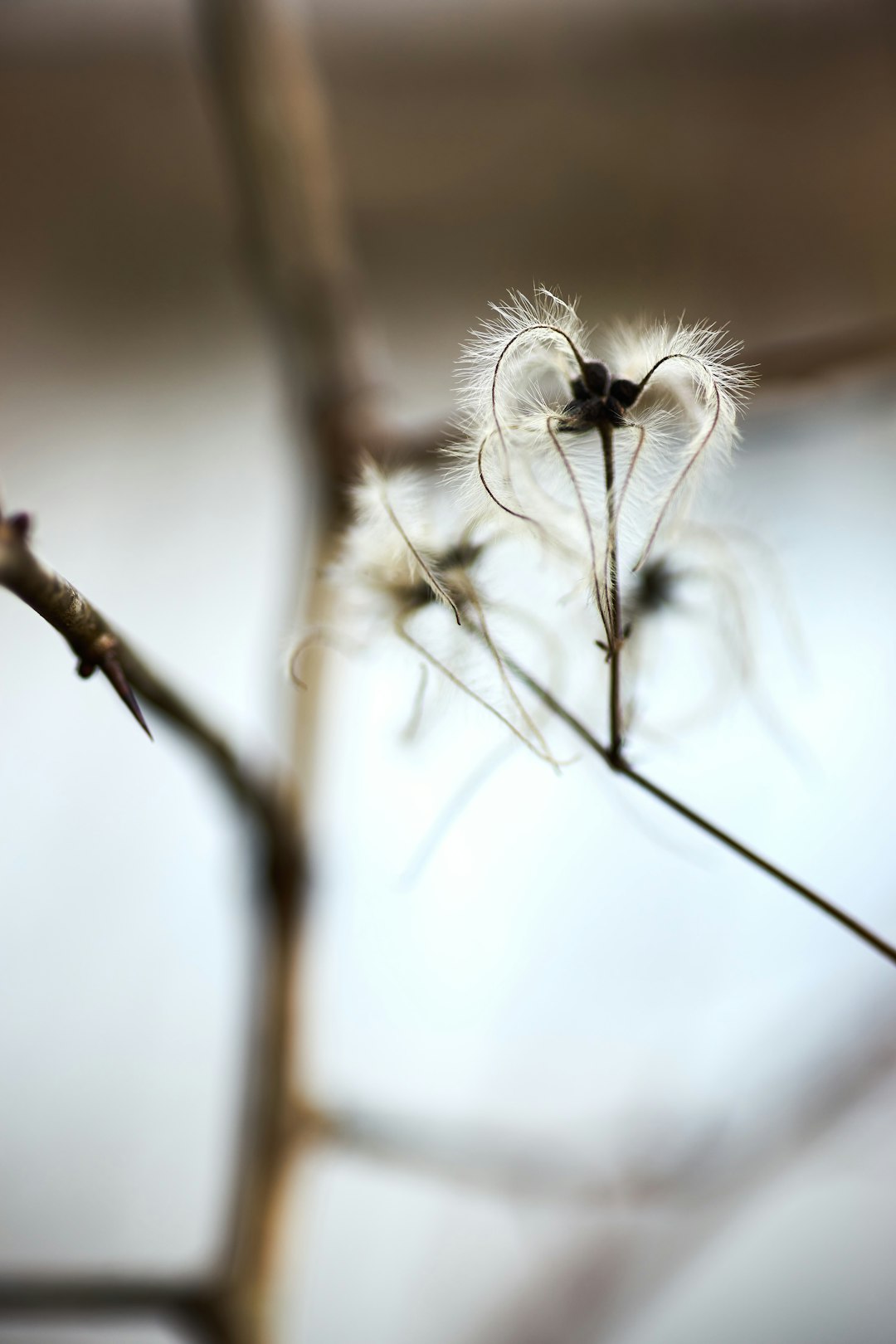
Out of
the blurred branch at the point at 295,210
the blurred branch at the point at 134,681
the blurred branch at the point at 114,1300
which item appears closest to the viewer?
the blurred branch at the point at 134,681

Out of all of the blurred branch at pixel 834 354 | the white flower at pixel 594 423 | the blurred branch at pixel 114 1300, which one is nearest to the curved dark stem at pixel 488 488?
the white flower at pixel 594 423

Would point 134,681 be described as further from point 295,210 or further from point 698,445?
point 295,210

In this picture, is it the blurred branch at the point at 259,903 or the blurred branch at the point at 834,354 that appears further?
the blurred branch at the point at 834,354

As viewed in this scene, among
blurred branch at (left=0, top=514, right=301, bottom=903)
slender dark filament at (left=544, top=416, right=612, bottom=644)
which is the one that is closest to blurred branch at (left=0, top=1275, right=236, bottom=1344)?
blurred branch at (left=0, top=514, right=301, bottom=903)

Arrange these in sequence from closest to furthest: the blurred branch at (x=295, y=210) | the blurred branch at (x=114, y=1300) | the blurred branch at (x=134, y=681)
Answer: the blurred branch at (x=134, y=681), the blurred branch at (x=114, y=1300), the blurred branch at (x=295, y=210)

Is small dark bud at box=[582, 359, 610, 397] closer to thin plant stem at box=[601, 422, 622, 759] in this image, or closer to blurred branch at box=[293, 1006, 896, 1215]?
thin plant stem at box=[601, 422, 622, 759]

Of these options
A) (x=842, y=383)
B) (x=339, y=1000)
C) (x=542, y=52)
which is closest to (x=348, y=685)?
(x=339, y=1000)

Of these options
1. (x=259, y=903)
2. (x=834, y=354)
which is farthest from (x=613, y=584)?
(x=259, y=903)

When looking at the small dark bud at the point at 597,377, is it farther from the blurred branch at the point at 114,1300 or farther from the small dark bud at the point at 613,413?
the blurred branch at the point at 114,1300

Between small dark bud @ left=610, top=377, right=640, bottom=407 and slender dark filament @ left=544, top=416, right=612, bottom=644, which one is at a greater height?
small dark bud @ left=610, top=377, right=640, bottom=407
